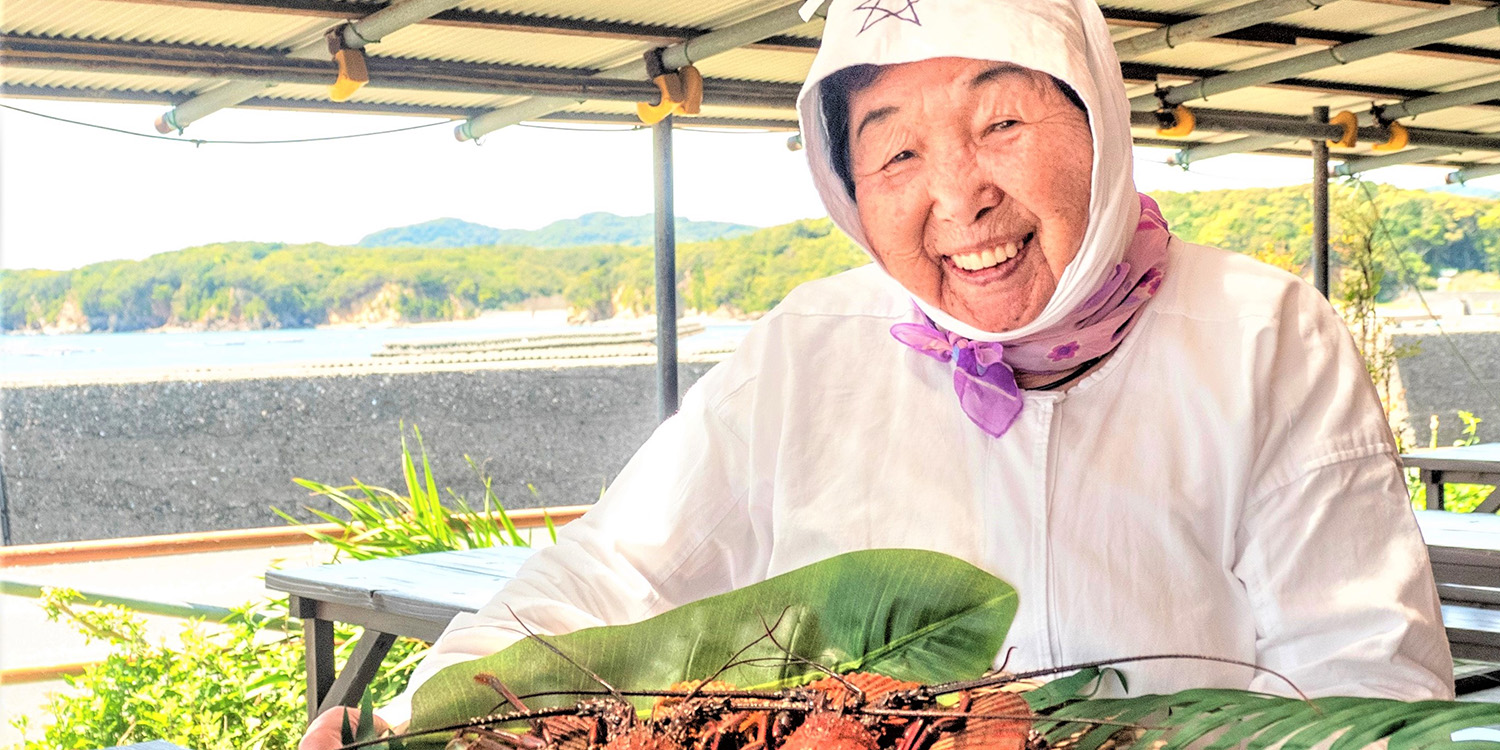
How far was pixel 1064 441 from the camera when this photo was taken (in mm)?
1184

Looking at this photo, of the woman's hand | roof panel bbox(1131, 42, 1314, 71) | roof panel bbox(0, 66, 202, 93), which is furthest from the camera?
roof panel bbox(1131, 42, 1314, 71)

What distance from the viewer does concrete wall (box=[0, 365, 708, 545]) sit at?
101 ft

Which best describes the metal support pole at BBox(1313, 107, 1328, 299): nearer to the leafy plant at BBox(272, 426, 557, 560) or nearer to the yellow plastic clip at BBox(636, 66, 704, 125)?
the yellow plastic clip at BBox(636, 66, 704, 125)

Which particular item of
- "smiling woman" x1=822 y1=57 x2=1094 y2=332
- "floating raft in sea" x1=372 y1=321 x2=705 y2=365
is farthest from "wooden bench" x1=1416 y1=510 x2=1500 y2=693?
"floating raft in sea" x1=372 y1=321 x2=705 y2=365

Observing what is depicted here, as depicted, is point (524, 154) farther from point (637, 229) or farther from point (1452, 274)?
point (1452, 274)

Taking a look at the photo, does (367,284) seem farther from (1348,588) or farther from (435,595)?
(1348,588)

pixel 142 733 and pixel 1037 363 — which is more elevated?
pixel 1037 363

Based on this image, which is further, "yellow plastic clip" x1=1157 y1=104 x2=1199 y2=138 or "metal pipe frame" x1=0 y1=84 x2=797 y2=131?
"yellow plastic clip" x1=1157 y1=104 x2=1199 y2=138

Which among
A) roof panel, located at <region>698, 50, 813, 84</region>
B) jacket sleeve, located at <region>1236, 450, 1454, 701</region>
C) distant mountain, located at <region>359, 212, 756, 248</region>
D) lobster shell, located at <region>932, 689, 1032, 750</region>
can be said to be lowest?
jacket sleeve, located at <region>1236, 450, 1454, 701</region>

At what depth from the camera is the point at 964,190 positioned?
1129 millimetres

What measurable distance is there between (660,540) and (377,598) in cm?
225

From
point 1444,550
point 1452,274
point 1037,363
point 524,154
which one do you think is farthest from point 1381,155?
point 524,154

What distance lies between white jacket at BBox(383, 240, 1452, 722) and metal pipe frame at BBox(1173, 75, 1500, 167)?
5.99 meters

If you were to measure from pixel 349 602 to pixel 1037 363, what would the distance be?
8.48 ft
